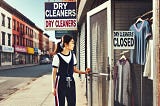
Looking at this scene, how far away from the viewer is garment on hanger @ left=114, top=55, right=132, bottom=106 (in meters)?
6.74

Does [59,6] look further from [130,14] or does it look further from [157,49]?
[157,49]

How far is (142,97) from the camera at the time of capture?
7391 mm

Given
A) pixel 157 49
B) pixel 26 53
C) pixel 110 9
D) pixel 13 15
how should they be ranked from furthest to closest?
pixel 26 53
pixel 13 15
pixel 110 9
pixel 157 49

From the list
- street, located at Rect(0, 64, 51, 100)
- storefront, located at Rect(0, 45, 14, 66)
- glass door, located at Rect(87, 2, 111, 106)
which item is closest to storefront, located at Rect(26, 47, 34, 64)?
storefront, located at Rect(0, 45, 14, 66)

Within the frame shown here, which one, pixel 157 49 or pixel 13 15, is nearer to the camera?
pixel 157 49

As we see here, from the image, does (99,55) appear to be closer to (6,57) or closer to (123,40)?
(123,40)

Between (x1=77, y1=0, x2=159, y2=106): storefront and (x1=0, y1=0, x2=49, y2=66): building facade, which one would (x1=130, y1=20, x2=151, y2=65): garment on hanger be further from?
(x1=0, y1=0, x2=49, y2=66): building facade

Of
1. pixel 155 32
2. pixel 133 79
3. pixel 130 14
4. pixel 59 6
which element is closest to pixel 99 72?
pixel 133 79

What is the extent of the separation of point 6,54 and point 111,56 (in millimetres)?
53409

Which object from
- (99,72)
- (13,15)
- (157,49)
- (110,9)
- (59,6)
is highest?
(13,15)

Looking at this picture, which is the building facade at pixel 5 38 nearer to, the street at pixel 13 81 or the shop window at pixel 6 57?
the shop window at pixel 6 57

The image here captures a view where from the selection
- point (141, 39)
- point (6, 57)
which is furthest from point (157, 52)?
point (6, 57)

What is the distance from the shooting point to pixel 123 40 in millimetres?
6441

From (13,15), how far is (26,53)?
14.7 meters
